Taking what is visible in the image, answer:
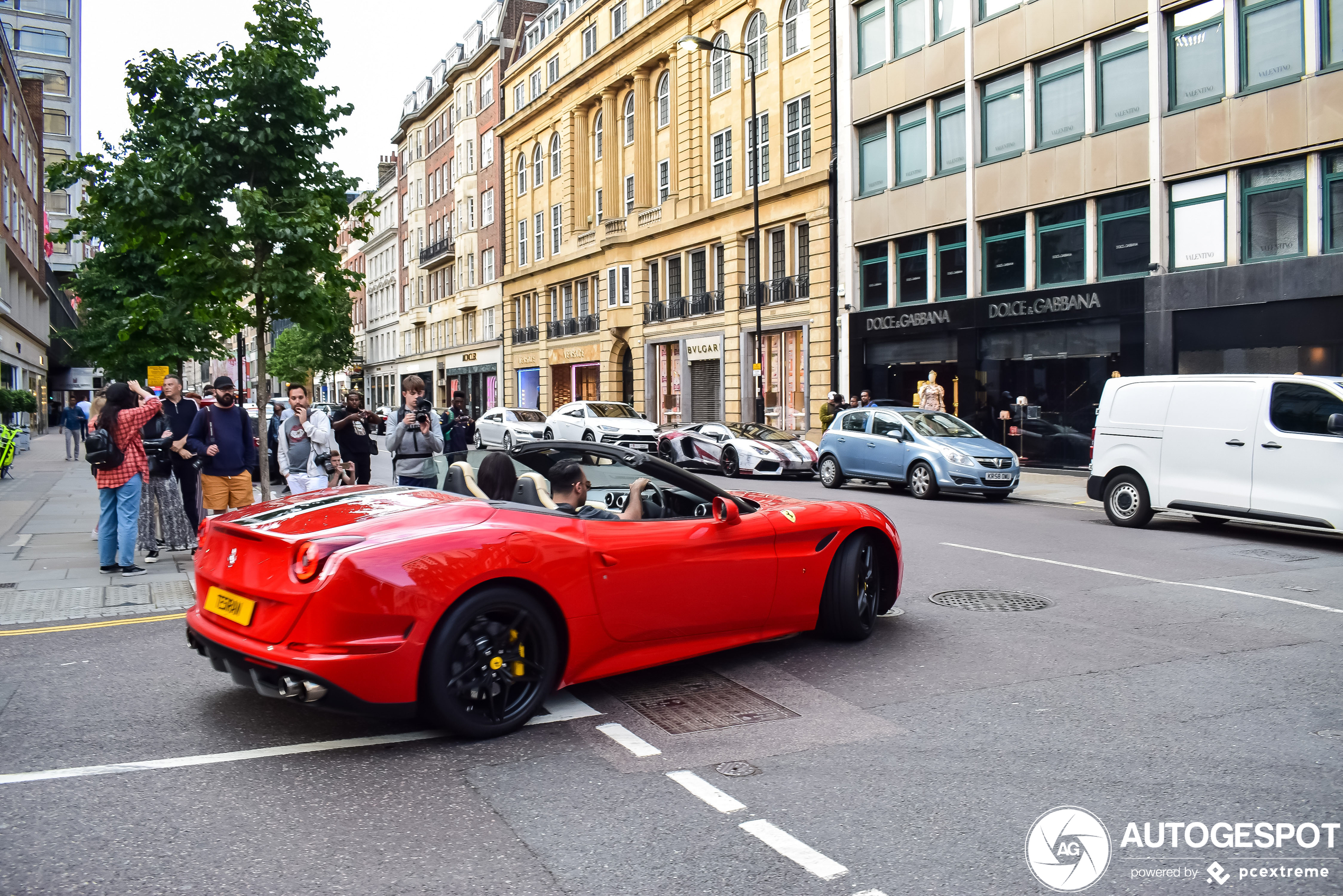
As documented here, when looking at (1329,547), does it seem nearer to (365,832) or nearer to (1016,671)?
(1016,671)

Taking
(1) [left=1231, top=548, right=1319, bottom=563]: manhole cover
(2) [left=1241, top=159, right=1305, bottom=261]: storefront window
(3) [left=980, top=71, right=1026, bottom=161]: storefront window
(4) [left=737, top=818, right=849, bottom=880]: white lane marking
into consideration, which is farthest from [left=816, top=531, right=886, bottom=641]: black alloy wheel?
(3) [left=980, top=71, right=1026, bottom=161]: storefront window

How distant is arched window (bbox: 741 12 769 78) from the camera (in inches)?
1324

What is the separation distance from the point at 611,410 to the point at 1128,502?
59.6ft

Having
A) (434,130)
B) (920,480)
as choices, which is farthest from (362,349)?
(920,480)

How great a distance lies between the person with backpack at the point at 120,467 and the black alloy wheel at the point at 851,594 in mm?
6583

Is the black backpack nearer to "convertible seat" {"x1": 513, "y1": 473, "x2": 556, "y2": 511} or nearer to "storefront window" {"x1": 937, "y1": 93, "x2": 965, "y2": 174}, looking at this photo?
"convertible seat" {"x1": 513, "y1": 473, "x2": 556, "y2": 511}

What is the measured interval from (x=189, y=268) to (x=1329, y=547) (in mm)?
12593

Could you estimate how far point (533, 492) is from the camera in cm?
579

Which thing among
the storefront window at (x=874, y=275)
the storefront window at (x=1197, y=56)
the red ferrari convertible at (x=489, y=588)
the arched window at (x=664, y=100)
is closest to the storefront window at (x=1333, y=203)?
the storefront window at (x=1197, y=56)

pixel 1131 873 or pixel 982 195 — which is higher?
pixel 982 195

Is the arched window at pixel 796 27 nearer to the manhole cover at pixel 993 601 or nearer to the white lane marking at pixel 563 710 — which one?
the manhole cover at pixel 993 601

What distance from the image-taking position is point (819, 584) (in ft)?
21.1

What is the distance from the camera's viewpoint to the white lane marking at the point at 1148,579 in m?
7.97

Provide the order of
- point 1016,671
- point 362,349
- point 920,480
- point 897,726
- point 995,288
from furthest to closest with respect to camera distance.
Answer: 1. point 362,349
2. point 995,288
3. point 920,480
4. point 1016,671
5. point 897,726
